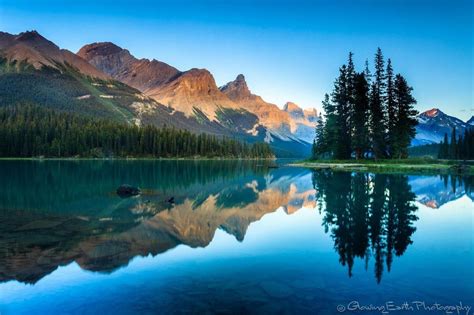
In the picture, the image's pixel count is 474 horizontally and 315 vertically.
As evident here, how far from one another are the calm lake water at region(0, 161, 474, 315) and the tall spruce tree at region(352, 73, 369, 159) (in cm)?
5574

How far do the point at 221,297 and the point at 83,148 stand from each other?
19226cm

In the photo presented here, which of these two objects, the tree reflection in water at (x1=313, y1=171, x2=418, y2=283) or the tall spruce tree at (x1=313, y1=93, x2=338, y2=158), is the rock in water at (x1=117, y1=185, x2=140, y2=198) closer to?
the tree reflection in water at (x1=313, y1=171, x2=418, y2=283)

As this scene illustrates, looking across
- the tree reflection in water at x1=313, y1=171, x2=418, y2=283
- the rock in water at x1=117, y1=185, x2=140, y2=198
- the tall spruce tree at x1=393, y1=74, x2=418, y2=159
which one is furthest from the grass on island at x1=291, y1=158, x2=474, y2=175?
the rock in water at x1=117, y1=185, x2=140, y2=198

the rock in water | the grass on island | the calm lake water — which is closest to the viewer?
the calm lake water

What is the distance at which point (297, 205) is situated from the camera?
34969 millimetres

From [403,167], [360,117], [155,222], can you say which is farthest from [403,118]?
[155,222]

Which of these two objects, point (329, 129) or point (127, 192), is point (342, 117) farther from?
point (127, 192)

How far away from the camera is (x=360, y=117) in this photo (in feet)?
281

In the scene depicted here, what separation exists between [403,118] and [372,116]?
25.7 ft

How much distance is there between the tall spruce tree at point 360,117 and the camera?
85562mm

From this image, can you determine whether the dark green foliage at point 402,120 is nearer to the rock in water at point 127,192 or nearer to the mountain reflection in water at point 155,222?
the mountain reflection in water at point 155,222

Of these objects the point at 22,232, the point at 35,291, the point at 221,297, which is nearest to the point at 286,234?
the point at 221,297

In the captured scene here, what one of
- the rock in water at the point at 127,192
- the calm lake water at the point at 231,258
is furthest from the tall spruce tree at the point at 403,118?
the rock in water at the point at 127,192

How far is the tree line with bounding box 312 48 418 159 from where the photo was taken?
84.6 meters
